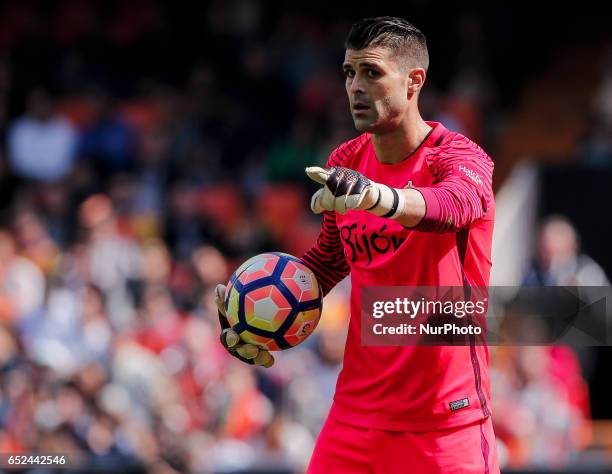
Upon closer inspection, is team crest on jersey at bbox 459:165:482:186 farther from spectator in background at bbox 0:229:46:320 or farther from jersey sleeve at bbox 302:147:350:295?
spectator in background at bbox 0:229:46:320

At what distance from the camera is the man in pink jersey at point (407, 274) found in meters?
4.87

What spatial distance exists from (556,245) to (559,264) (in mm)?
159

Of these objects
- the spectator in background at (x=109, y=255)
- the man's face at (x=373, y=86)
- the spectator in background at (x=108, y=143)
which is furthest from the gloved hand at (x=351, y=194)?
the spectator in background at (x=108, y=143)

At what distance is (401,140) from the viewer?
16.4 feet

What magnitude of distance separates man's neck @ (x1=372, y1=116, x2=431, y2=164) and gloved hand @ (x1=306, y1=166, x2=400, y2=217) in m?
0.68

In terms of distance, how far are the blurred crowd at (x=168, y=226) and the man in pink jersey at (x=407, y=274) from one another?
4.20 metres

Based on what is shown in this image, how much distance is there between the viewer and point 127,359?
409 inches

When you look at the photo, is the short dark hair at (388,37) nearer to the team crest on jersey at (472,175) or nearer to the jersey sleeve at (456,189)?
the jersey sleeve at (456,189)

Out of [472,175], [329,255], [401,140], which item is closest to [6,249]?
[329,255]

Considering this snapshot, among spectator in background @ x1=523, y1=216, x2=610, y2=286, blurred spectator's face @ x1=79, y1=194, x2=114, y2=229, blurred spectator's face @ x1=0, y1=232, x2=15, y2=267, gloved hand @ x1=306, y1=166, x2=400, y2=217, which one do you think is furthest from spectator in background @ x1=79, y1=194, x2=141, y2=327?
gloved hand @ x1=306, y1=166, x2=400, y2=217

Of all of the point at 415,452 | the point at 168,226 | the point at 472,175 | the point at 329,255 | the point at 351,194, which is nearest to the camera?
the point at 351,194

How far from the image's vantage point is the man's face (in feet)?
16.0

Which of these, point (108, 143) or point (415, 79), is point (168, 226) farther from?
point (415, 79)

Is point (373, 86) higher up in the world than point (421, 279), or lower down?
higher up
